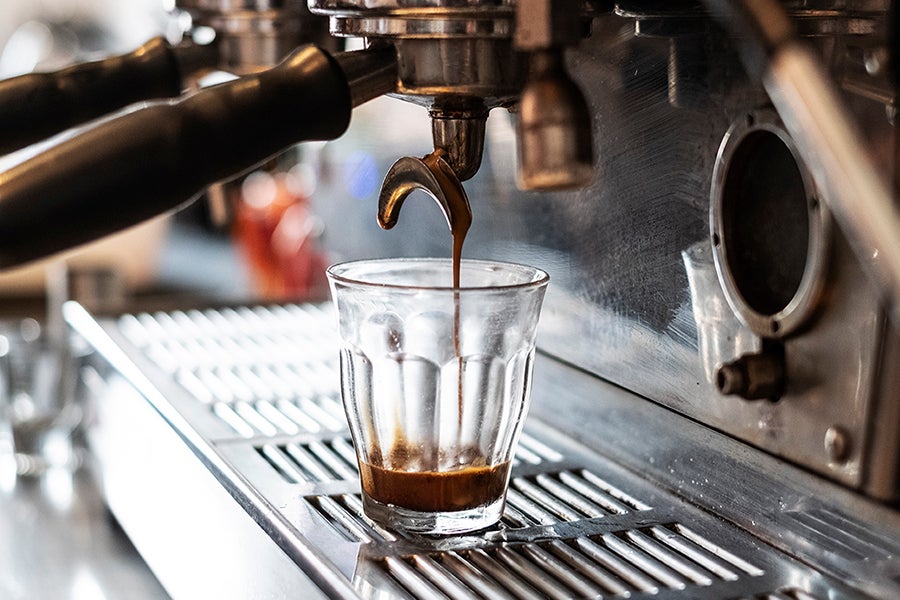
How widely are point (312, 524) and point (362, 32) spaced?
22 cm

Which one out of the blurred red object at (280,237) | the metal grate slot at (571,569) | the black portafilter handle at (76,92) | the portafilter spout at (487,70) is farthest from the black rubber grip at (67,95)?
the blurred red object at (280,237)

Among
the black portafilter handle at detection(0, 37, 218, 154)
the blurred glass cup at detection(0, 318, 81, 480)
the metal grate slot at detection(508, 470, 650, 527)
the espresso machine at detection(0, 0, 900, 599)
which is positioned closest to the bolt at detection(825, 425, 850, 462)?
the espresso machine at detection(0, 0, 900, 599)

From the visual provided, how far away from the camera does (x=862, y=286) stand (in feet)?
1.51

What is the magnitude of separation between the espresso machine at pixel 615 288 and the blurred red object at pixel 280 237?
63 centimetres

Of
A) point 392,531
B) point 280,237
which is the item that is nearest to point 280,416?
point 392,531

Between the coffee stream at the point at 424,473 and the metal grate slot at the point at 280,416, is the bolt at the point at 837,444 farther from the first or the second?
the metal grate slot at the point at 280,416

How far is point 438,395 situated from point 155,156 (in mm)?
178

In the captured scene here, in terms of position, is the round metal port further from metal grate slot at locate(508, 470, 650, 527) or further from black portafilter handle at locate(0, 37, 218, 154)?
black portafilter handle at locate(0, 37, 218, 154)

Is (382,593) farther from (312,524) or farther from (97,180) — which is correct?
(97,180)

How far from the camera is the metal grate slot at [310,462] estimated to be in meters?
0.60

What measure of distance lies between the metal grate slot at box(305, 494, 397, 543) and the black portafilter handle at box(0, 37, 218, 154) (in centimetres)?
21

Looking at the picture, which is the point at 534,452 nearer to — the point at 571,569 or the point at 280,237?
the point at 571,569

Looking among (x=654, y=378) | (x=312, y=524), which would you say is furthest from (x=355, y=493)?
(x=654, y=378)

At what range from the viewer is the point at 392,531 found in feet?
1.71
